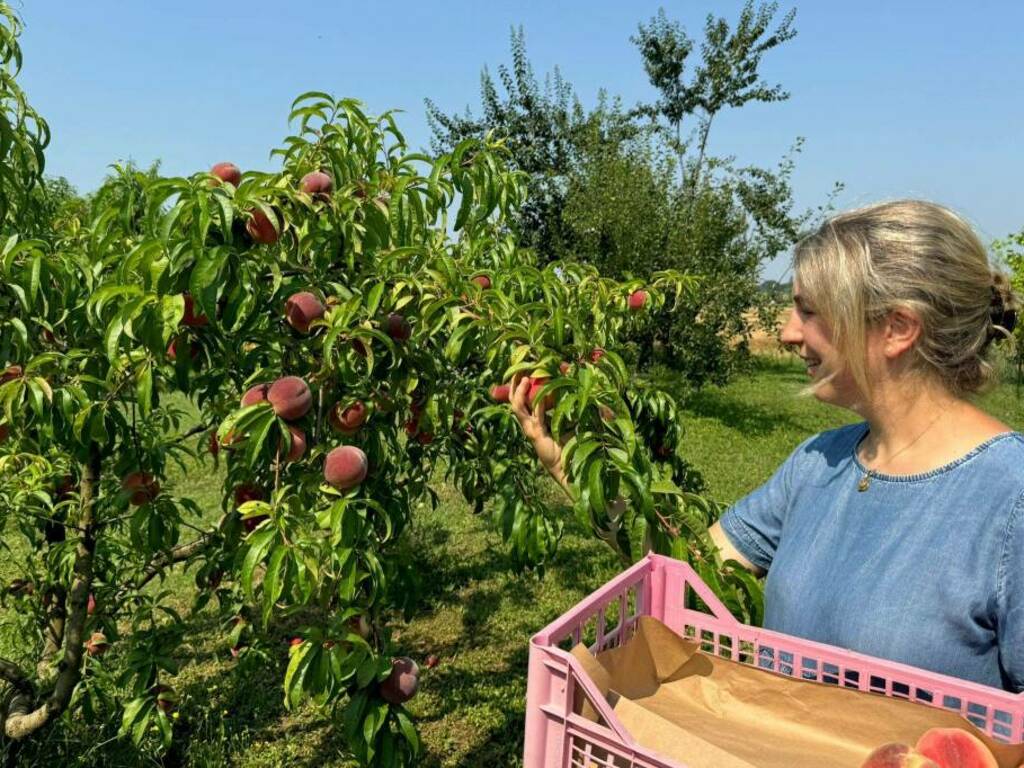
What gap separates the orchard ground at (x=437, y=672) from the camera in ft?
8.59

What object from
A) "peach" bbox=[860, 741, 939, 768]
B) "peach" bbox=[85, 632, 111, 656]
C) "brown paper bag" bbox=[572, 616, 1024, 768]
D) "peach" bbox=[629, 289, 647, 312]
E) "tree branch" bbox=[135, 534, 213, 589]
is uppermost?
"peach" bbox=[629, 289, 647, 312]

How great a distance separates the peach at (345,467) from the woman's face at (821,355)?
76 cm

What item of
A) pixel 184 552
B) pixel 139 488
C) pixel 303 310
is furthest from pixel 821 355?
pixel 184 552

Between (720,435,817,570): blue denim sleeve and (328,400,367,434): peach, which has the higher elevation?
(328,400,367,434): peach

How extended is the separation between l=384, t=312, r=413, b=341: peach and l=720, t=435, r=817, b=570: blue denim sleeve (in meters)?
0.69

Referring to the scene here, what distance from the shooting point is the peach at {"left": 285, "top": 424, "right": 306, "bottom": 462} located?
1.34 meters

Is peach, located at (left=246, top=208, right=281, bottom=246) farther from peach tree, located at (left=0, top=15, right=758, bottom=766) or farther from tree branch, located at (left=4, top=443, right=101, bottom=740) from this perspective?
tree branch, located at (left=4, top=443, right=101, bottom=740)

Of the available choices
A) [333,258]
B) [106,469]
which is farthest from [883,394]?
[106,469]

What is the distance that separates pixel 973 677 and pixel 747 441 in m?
7.59

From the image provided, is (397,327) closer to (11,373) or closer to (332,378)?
(332,378)

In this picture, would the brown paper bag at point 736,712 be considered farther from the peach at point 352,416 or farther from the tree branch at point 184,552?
the tree branch at point 184,552

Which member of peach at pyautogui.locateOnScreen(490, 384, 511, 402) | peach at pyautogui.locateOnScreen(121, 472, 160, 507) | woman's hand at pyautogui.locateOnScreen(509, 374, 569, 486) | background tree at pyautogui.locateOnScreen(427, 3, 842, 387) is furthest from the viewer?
background tree at pyautogui.locateOnScreen(427, 3, 842, 387)

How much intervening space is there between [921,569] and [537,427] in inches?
24.6

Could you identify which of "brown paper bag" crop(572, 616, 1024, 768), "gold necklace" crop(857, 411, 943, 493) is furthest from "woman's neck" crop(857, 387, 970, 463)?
"brown paper bag" crop(572, 616, 1024, 768)
